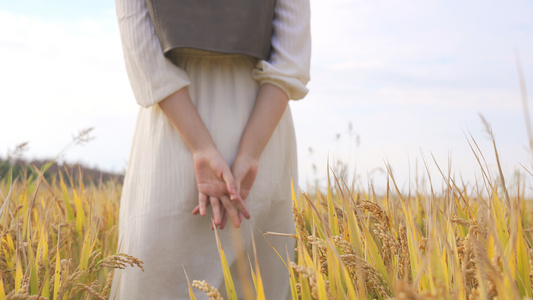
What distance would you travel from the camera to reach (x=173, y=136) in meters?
1.55

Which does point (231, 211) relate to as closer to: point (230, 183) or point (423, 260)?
point (230, 183)

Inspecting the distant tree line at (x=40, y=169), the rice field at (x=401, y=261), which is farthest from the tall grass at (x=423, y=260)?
the distant tree line at (x=40, y=169)

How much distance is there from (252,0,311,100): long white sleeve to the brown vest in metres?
0.08

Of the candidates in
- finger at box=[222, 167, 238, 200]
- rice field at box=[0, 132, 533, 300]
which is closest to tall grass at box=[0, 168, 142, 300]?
rice field at box=[0, 132, 533, 300]

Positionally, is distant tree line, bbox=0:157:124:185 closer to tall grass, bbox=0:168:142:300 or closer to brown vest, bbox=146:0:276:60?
tall grass, bbox=0:168:142:300

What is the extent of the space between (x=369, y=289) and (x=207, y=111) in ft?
2.76

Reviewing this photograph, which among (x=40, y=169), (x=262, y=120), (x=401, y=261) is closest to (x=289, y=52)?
(x=262, y=120)

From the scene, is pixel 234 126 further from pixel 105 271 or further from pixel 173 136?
pixel 105 271

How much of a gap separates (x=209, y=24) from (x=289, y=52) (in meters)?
0.29

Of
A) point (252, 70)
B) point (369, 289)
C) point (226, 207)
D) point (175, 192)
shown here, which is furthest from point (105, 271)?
point (369, 289)

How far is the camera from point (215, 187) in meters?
1.44

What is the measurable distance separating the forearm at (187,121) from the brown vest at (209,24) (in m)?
0.16

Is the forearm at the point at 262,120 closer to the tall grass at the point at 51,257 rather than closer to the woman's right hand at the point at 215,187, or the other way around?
the woman's right hand at the point at 215,187

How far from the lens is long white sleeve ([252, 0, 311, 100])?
1570 mm
